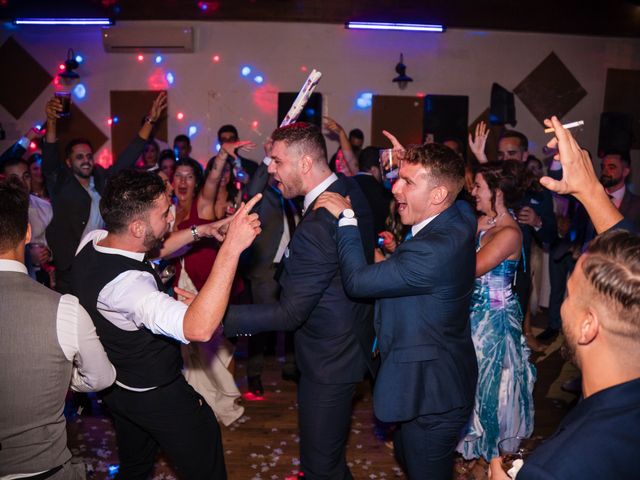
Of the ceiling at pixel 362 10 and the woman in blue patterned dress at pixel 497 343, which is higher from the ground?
the ceiling at pixel 362 10

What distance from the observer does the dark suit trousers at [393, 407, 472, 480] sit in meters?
2.05

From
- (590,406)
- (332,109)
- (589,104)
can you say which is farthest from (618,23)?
(590,406)

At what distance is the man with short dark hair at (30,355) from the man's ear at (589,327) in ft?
4.25

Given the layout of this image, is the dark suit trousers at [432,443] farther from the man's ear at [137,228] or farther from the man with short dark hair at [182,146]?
the man with short dark hair at [182,146]

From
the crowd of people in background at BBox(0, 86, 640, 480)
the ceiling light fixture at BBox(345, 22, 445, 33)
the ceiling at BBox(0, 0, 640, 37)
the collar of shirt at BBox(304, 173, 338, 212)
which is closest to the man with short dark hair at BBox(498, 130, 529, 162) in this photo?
the crowd of people in background at BBox(0, 86, 640, 480)

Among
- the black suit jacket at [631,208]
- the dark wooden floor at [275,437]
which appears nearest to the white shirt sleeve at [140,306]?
the dark wooden floor at [275,437]

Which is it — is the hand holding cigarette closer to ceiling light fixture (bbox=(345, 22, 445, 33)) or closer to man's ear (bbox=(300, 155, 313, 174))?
man's ear (bbox=(300, 155, 313, 174))

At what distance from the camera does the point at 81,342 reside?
1594 mm

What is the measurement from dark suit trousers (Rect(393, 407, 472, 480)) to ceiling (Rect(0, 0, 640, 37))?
6.26 meters

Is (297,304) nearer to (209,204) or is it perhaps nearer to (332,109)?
(209,204)

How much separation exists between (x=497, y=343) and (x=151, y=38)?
6113mm

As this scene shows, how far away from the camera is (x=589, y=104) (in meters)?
7.80

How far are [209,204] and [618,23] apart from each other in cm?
668

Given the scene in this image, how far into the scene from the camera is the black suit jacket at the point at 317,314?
2139 mm
